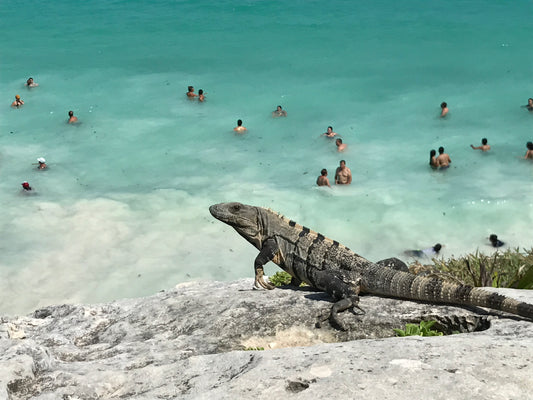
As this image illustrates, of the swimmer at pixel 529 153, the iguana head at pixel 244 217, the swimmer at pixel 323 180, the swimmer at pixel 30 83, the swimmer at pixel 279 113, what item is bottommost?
the iguana head at pixel 244 217

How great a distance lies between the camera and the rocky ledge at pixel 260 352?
4.36 metres

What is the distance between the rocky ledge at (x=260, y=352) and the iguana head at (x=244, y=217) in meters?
0.76

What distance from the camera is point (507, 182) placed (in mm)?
24141

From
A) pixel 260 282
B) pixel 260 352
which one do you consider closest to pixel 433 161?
pixel 260 282

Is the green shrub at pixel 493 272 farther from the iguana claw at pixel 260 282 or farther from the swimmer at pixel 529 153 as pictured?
the swimmer at pixel 529 153

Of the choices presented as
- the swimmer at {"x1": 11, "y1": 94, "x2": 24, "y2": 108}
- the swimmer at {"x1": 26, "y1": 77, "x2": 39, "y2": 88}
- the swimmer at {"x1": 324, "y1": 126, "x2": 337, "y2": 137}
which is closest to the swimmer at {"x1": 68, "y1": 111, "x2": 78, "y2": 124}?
the swimmer at {"x1": 11, "y1": 94, "x2": 24, "y2": 108}

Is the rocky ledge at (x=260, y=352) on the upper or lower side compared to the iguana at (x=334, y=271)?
lower

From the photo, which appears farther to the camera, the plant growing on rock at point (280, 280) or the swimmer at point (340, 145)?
the swimmer at point (340, 145)

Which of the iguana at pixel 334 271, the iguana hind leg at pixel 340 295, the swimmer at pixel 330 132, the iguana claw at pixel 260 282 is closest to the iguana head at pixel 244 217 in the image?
the iguana at pixel 334 271

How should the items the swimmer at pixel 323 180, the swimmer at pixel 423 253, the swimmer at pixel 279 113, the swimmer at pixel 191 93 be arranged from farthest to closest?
1. the swimmer at pixel 191 93
2. the swimmer at pixel 279 113
3. the swimmer at pixel 323 180
4. the swimmer at pixel 423 253

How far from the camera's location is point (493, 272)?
1006 centimetres

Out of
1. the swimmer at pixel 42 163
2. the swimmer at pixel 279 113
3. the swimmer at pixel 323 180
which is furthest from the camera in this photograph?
the swimmer at pixel 279 113

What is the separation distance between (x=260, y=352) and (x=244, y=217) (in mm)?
3320

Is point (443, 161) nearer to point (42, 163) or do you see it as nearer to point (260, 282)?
point (42, 163)
